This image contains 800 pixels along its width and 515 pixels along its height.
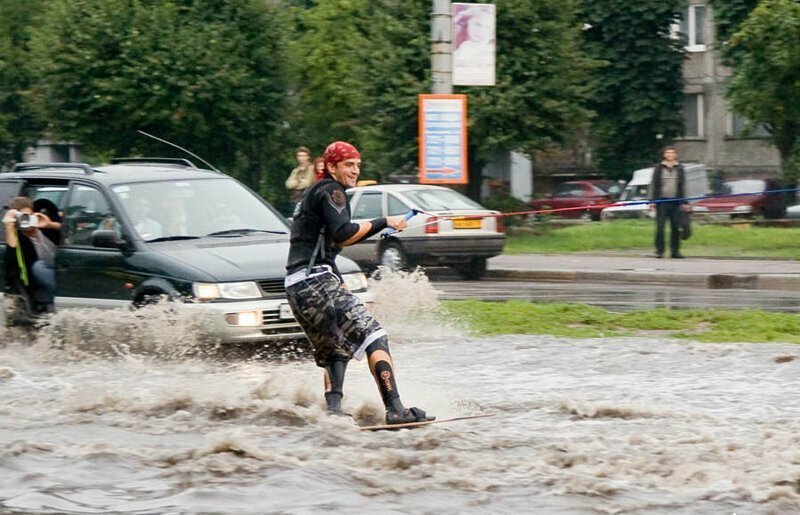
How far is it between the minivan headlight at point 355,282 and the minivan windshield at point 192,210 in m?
0.98

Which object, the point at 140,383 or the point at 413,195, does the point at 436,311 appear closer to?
the point at 140,383

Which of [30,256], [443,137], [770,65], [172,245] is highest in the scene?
[770,65]

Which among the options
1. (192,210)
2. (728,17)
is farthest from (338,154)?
(728,17)

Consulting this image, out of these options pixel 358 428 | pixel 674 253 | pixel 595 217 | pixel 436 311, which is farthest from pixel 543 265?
pixel 595 217

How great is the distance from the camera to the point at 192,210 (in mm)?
13500

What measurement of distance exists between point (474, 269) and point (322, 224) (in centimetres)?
1528

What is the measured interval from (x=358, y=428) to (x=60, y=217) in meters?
5.74

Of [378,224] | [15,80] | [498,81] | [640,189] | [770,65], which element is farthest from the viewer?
[15,80]

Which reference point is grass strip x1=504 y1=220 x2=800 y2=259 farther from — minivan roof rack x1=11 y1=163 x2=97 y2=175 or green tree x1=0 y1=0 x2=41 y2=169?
green tree x1=0 y1=0 x2=41 y2=169

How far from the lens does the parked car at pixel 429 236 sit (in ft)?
76.5

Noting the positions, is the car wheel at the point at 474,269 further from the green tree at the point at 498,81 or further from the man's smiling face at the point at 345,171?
the man's smiling face at the point at 345,171

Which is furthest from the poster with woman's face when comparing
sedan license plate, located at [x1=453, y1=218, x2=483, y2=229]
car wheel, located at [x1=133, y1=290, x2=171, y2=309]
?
car wheel, located at [x1=133, y1=290, x2=171, y2=309]

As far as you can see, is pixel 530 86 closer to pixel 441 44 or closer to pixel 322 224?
pixel 441 44

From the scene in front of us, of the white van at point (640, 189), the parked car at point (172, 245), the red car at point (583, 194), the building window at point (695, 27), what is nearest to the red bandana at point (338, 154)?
the parked car at point (172, 245)
